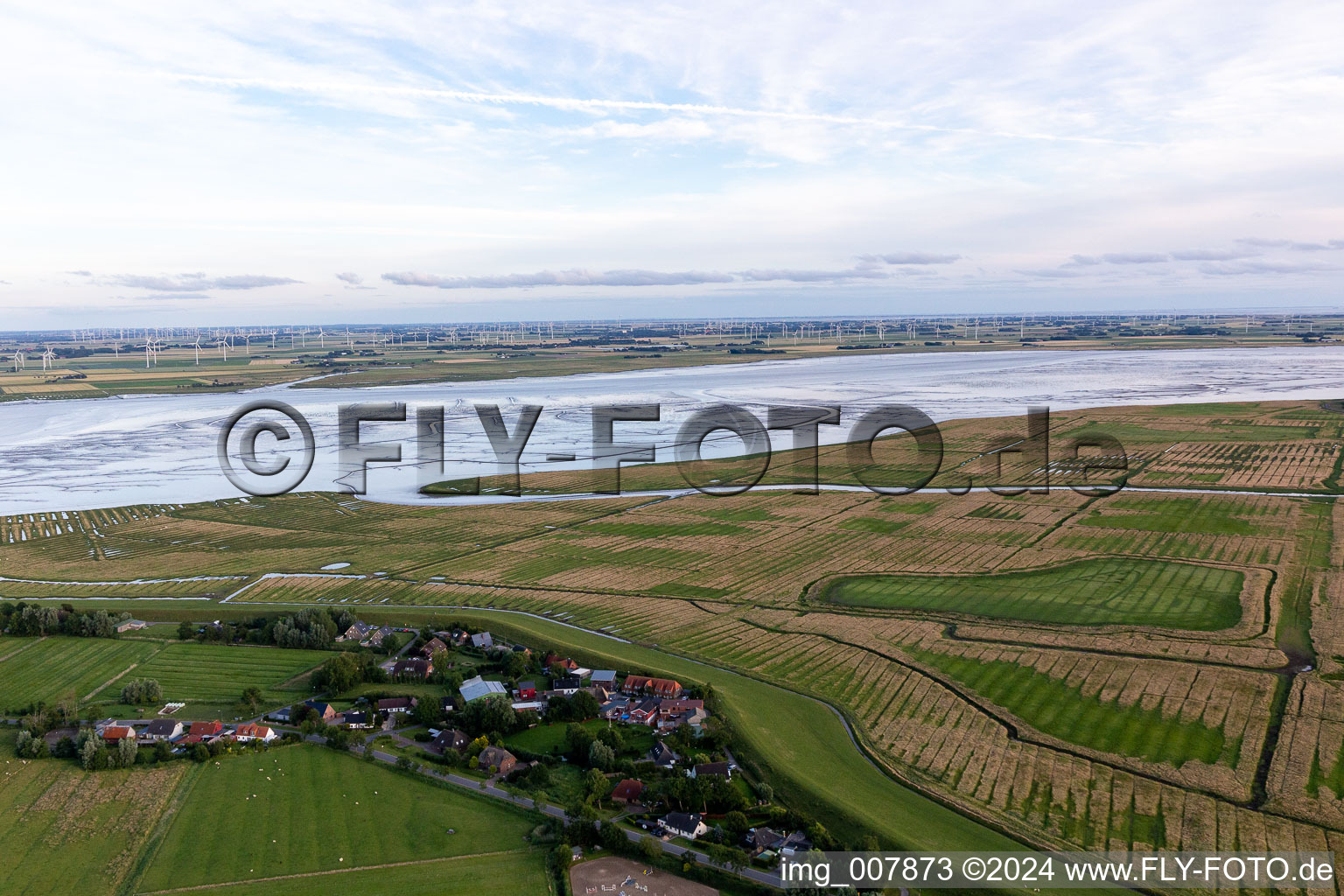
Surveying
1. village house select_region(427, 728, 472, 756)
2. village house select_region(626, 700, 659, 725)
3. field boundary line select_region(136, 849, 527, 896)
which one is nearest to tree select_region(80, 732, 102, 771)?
field boundary line select_region(136, 849, 527, 896)

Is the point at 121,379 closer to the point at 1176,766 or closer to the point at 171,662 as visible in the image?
the point at 171,662

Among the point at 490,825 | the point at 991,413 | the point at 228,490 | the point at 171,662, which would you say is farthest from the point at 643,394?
the point at 490,825

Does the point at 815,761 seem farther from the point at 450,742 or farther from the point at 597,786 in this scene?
the point at 450,742

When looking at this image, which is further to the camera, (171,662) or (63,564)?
(63,564)

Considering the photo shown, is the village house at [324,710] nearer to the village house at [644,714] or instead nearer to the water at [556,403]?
the village house at [644,714]

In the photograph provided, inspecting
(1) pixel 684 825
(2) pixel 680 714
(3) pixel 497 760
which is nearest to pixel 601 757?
(3) pixel 497 760

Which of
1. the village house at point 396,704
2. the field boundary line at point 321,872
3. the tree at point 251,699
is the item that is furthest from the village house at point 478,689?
the field boundary line at point 321,872

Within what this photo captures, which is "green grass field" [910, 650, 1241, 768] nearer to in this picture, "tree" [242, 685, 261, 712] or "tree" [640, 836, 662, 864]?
"tree" [640, 836, 662, 864]
